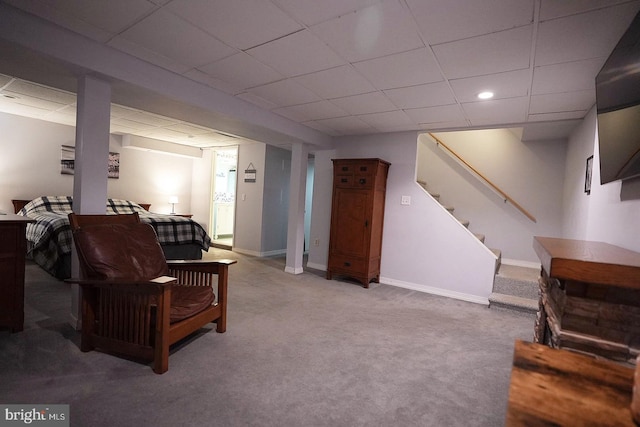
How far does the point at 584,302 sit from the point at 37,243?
5368mm

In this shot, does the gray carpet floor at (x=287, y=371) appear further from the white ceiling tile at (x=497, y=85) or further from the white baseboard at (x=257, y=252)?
the white baseboard at (x=257, y=252)

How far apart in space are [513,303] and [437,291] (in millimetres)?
870

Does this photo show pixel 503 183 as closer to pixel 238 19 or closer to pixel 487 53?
pixel 487 53

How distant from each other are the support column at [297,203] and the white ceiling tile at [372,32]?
2477mm

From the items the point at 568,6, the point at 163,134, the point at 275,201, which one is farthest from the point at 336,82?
the point at 163,134

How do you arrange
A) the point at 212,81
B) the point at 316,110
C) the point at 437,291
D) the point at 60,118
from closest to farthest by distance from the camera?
the point at 212,81 < the point at 316,110 < the point at 437,291 < the point at 60,118

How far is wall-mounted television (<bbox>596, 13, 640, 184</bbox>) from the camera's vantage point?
51.6 inches

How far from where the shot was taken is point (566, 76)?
2.25 metres

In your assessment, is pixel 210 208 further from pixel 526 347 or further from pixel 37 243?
pixel 526 347

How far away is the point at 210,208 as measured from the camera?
22.2ft

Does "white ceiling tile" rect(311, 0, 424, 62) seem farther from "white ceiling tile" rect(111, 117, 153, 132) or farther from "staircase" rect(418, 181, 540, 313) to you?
"white ceiling tile" rect(111, 117, 153, 132)

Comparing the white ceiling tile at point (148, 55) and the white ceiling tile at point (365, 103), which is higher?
the white ceiling tile at point (365, 103)

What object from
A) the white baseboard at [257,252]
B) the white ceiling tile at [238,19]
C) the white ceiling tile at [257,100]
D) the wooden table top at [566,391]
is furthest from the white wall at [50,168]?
the wooden table top at [566,391]

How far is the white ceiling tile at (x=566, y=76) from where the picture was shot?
6.79 feet
